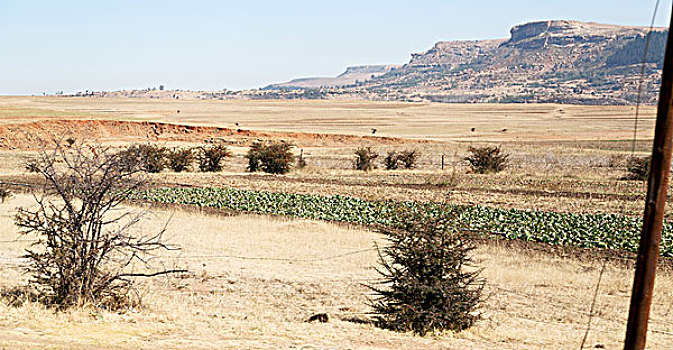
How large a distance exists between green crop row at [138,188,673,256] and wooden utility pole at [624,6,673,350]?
41.7ft

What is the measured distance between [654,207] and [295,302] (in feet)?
35.6

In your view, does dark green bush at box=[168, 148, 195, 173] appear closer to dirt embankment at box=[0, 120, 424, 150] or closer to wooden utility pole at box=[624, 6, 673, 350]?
dirt embankment at box=[0, 120, 424, 150]

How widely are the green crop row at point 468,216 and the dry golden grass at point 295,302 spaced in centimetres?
188

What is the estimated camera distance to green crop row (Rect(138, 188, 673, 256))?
22.4 metres

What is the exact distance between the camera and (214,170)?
48.8 meters

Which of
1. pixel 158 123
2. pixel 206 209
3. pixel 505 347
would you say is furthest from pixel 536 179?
pixel 158 123

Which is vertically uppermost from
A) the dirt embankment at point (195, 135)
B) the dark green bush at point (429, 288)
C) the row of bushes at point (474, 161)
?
the dark green bush at point (429, 288)

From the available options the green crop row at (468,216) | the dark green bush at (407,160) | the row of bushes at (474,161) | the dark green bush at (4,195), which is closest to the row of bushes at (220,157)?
the row of bushes at (474,161)

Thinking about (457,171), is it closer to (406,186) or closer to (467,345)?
(406,186)

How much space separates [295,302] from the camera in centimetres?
1528

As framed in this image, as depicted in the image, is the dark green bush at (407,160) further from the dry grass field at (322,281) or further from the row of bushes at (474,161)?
the dry grass field at (322,281)

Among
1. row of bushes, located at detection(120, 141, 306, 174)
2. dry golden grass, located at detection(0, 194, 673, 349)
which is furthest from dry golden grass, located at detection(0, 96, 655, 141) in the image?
dry golden grass, located at detection(0, 194, 673, 349)

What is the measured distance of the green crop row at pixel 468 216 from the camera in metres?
22.4

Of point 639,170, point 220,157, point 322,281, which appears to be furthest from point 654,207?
point 220,157
